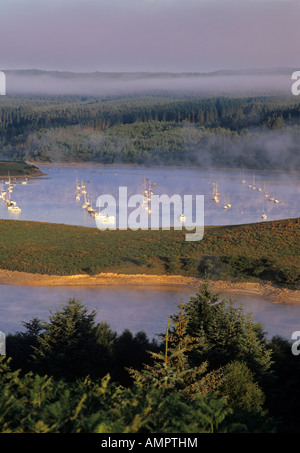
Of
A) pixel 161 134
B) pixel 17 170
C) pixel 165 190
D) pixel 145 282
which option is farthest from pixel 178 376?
pixel 161 134

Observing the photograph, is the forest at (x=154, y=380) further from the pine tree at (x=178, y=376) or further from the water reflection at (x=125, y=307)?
the water reflection at (x=125, y=307)

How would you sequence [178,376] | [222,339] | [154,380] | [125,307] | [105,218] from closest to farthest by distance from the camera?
[154,380] → [178,376] → [222,339] → [125,307] → [105,218]

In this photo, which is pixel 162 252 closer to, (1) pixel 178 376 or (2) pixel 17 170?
(1) pixel 178 376

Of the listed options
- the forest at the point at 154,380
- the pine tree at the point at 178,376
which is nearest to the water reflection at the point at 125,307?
the forest at the point at 154,380

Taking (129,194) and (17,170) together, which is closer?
(129,194)

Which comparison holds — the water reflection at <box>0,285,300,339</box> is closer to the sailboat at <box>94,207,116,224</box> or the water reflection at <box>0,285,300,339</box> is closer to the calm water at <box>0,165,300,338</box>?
the calm water at <box>0,165,300,338</box>

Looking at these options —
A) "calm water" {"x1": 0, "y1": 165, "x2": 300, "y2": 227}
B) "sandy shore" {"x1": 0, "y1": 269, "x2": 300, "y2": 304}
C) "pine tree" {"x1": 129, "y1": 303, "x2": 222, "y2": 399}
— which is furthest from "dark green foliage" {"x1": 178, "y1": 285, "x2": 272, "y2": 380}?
"calm water" {"x1": 0, "y1": 165, "x2": 300, "y2": 227}
